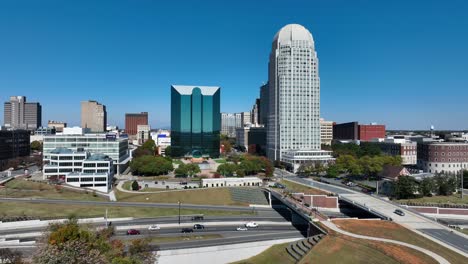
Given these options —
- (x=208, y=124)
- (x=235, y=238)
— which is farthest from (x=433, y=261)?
(x=208, y=124)

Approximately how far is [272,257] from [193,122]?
147791 millimetres

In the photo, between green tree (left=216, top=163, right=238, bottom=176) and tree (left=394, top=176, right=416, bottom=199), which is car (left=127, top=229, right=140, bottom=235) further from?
tree (left=394, top=176, right=416, bottom=199)

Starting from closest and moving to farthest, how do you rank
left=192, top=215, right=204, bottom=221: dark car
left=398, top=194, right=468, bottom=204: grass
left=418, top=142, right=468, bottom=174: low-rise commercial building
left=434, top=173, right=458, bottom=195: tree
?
1. left=192, top=215, right=204, bottom=221: dark car
2. left=398, top=194, right=468, bottom=204: grass
3. left=434, top=173, right=458, bottom=195: tree
4. left=418, top=142, right=468, bottom=174: low-rise commercial building

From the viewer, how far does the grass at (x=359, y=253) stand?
44303 millimetres

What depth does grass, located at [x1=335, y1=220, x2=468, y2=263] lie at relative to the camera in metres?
46.7

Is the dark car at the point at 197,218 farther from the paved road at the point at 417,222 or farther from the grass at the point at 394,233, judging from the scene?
the paved road at the point at 417,222

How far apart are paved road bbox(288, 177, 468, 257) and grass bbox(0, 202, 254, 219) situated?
26336 millimetres

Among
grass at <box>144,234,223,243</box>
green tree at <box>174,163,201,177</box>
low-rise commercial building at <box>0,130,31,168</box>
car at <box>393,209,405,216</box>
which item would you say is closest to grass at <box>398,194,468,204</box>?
car at <box>393,209,405,216</box>

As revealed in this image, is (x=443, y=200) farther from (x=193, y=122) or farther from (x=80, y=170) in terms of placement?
(x=193, y=122)

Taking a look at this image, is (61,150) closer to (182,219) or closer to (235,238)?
(182,219)

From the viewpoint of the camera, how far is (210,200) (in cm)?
8944

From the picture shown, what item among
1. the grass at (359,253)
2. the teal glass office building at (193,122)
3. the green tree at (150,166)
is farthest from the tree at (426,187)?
the teal glass office building at (193,122)

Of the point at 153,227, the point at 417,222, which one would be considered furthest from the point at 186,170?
the point at 417,222

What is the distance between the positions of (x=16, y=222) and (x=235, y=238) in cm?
3955
